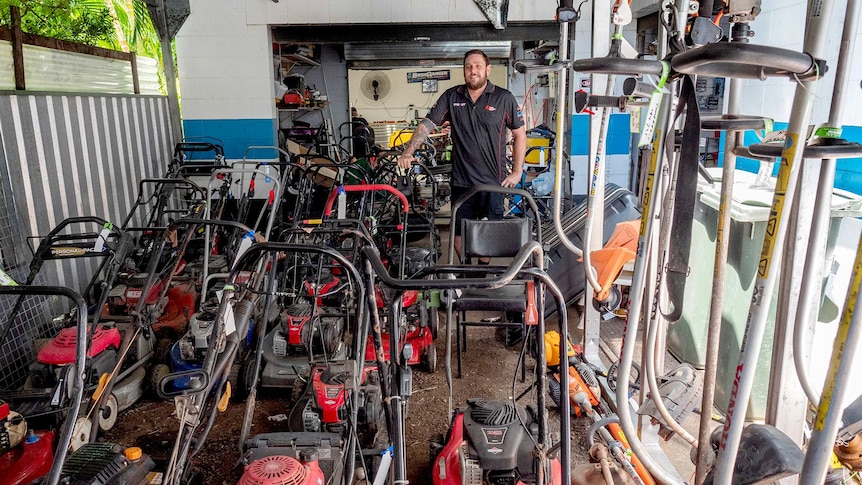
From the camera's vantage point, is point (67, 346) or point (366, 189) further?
point (366, 189)

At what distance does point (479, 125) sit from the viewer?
420 centimetres

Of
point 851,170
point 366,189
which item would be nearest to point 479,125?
point 366,189

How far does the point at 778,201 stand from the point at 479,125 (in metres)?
3.23

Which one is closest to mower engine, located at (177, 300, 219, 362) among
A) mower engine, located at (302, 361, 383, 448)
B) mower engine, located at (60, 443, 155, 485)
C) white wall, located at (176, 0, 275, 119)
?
mower engine, located at (302, 361, 383, 448)

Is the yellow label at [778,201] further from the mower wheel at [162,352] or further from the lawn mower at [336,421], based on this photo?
the mower wheel at [162,352]

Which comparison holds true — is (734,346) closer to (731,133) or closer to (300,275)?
(731,133)

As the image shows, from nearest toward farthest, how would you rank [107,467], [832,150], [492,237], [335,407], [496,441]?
[832,150] < [107,467] < [496,441] < [335,407] < [492,237]

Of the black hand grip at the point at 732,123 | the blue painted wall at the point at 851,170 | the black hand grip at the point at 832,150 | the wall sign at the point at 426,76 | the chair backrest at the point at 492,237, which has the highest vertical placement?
the wall sign at the point at 426,76

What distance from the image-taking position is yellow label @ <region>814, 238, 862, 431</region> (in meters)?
0.95

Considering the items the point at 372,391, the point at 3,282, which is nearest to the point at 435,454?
the point at 372,391

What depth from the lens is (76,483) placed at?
1.97 metres

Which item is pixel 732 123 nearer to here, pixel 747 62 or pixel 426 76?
pixel 747 62

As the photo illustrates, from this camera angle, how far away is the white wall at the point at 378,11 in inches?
253

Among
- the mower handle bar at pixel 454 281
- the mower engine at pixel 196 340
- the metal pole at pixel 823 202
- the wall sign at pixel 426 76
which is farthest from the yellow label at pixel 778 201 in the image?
the wall sign at pixel 426 76
